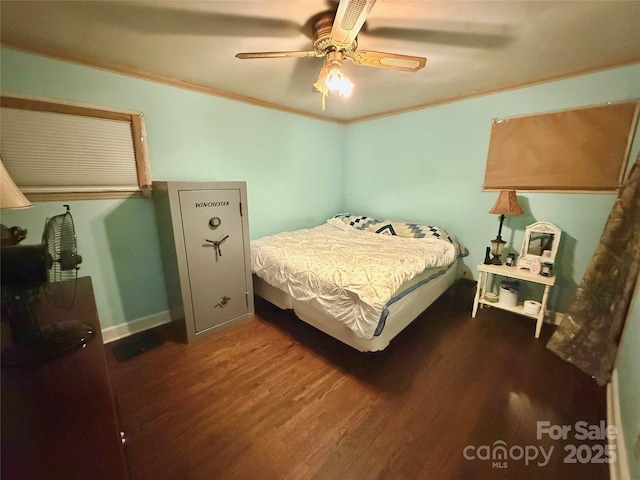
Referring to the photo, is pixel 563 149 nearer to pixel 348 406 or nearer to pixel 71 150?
pixel 348 406

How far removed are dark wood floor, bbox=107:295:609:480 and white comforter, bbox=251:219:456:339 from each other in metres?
0.45

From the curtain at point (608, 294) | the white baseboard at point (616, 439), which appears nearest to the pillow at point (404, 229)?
the curtain at point (608, 294)

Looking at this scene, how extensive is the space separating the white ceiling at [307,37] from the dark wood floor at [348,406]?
220 centimetres

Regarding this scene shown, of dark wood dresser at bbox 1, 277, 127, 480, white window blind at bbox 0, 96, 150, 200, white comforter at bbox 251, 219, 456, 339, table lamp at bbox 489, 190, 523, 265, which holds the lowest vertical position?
white comforter at bbox 251, 219, 456, 339

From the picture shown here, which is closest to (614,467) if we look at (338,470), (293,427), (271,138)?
(338,470)

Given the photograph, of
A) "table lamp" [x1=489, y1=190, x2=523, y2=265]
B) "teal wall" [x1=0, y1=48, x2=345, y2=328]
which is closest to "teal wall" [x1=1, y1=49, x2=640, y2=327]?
"teal wall" [x1=0, y1=48, x2=345, y2=328]

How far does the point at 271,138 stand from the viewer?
294cm

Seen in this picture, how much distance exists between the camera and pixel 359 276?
5.73ft

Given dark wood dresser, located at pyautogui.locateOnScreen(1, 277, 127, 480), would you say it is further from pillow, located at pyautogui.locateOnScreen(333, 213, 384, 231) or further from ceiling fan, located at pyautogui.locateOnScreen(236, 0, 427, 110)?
pillow, located at pyautogui.locateOnScreen(333, 213, 384, 231)

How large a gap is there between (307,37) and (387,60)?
558 mm

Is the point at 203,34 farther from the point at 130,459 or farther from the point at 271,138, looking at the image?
the point at 130,459

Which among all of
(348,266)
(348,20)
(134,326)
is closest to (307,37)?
(348,20)

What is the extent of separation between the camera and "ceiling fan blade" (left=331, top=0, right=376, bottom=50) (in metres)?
1.11

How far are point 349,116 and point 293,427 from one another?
3.46 m
